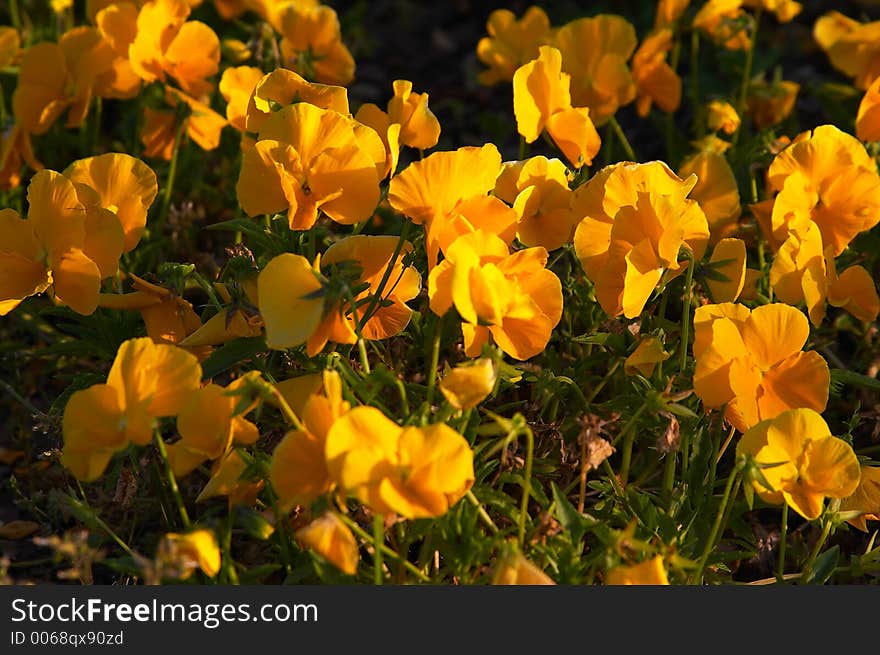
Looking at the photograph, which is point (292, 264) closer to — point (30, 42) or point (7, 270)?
point (7, 270)

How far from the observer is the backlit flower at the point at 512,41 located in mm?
3039

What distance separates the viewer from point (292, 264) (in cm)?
183

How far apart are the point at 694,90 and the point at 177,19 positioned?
140cm

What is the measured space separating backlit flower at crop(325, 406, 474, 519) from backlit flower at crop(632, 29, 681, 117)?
1601mm

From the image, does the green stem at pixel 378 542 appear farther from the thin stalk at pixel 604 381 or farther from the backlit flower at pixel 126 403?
the thin stalk at pixel 604 381

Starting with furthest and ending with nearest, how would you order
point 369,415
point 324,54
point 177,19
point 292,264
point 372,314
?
point 324,54
point 177,19
point 372,314
point 292,264
point 369,415

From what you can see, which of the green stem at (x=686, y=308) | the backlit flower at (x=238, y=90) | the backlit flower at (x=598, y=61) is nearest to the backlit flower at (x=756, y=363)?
the green stem at (x=686, y=308)

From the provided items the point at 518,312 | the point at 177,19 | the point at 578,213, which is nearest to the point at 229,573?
the point at 518,312

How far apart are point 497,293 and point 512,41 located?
1.37 metres

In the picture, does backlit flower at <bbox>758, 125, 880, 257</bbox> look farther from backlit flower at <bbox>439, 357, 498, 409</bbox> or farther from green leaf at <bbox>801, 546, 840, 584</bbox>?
backlit flower at <bbox>439, 357, 498, 409</bbox>

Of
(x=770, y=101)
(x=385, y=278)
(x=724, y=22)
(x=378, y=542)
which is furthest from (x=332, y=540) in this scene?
(x=770, y=101)

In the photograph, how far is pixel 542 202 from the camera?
2184 millimetres

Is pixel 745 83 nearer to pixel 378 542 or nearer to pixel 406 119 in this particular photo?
pixel 406 119

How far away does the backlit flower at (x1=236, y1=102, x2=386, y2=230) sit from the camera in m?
1.99
